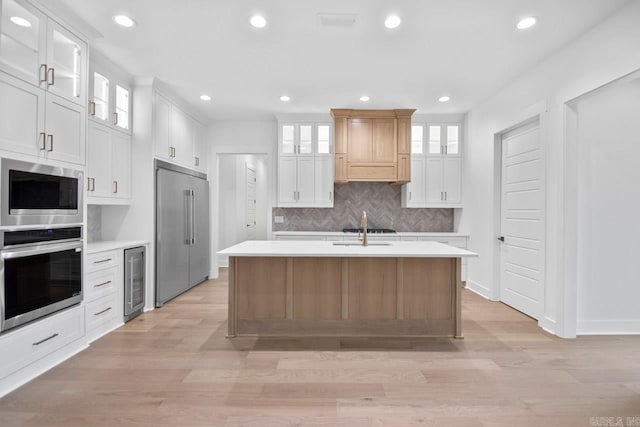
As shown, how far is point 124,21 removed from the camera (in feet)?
8.45

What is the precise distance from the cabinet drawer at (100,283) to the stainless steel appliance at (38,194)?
568mm

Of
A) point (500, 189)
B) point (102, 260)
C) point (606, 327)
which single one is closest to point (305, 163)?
point (500, 189)

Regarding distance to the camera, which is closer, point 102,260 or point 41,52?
point 41,52

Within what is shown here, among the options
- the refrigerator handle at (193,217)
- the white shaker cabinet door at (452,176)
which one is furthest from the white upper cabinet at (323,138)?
the refrigerator handle at (193,217)

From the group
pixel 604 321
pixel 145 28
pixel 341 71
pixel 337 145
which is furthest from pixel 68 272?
pixel 604 321

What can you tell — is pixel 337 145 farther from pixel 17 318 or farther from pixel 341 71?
pixel 17 318

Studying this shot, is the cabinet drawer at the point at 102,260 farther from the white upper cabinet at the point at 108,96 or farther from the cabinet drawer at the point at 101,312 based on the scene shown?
the white upper cabinet at the point at 108,96

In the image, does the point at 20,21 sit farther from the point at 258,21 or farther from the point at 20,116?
the point at 258,21

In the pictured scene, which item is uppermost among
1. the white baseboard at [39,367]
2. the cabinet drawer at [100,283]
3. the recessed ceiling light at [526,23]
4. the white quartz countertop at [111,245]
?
the recessed ceiling light at [526,23]

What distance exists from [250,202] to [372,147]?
319 cm

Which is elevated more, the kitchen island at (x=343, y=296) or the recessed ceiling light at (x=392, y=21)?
the recessed ceiling light at (x=392, y=21)

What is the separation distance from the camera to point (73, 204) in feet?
8.26

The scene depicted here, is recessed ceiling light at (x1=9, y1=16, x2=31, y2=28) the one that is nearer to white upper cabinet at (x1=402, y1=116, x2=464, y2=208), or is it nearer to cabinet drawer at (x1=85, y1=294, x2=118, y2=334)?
cabinet drawer at (x1=85, y1=294, x2=118, y2=334)

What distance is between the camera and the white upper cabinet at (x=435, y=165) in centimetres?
Answer: 496
